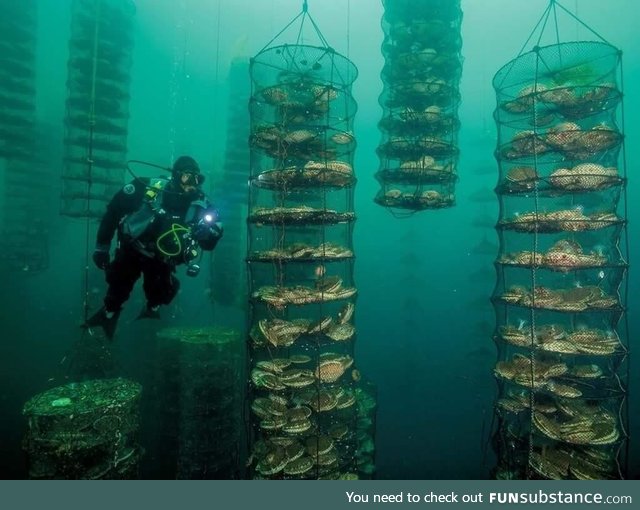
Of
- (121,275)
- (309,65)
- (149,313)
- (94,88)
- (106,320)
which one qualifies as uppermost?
(94,88)

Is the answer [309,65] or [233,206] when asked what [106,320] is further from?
[233,206]

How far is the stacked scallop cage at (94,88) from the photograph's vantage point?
9.26 m

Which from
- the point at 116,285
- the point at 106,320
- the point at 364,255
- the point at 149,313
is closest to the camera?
the point at 116,285

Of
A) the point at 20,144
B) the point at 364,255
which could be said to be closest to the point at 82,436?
the point at 20,144

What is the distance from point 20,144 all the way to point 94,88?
3.28 meters

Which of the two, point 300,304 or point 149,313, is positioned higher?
point 300,304

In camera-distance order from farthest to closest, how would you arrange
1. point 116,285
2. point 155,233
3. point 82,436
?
1. point 116,285
2. point 155,233
3. point 82,436

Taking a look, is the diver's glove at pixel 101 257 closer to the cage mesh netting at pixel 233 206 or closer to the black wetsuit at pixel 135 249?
the black wetsuit at pixel 135 249

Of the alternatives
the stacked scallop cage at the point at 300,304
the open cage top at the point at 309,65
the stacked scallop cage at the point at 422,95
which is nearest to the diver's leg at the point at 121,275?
the stacked scallop cage at the point at 300,304

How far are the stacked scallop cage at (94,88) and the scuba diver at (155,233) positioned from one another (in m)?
4.18

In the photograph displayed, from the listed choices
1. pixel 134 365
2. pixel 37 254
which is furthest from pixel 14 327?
pixel 37 254

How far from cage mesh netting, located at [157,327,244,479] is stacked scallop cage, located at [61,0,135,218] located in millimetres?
4632

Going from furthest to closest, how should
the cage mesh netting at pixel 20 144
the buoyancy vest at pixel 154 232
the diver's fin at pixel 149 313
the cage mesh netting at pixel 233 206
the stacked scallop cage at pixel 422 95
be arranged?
the cage mesh netting at pixel 233 206 < the cage mesh netting at pixel 20 144 < the stacked scallop cage at pixel 422 95 < the diver's fin at pixel 149 313 < the buoyancy vest at pixel 154 232

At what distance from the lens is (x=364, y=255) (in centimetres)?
4766
